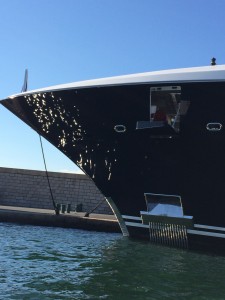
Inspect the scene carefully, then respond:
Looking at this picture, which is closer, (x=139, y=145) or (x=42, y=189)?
(x=139, y=145)

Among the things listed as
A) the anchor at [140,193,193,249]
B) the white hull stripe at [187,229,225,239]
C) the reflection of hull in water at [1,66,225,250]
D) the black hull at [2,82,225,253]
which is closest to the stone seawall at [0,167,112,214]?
the black hull at [2,82,225,253]

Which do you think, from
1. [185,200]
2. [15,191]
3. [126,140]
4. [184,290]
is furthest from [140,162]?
[15,191]

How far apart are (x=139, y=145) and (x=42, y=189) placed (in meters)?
14.9

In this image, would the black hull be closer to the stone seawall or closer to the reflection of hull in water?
the reflection of hull in water

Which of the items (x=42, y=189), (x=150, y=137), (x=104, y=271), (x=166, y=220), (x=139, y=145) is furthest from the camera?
(x=42, y=189)

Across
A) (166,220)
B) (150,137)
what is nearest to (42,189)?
(166,220)

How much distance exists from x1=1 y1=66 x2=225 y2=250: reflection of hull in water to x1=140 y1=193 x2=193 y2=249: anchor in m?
0.04

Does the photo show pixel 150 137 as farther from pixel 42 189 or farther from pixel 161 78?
pixel 42 189

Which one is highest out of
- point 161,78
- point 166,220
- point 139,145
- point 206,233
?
point 161,78

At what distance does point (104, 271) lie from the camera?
876 centimetres

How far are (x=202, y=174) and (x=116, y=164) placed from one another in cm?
273

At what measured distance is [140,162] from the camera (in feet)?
39.3

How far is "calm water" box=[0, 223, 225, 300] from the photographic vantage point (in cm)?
712

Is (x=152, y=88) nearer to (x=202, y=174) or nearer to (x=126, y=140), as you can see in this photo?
(x=126, y=140)
